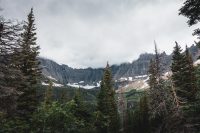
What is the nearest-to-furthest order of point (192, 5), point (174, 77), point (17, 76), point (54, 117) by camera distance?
1. point (192, 5)
2. point (17, 76)
3. point (54, 117)
4. point (174, 77)

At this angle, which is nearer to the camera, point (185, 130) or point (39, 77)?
point (185, 130)

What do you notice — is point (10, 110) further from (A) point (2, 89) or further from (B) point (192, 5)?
(B) point (192, 5)

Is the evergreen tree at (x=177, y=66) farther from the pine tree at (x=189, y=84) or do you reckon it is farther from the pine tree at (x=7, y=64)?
the pine tree at (x=7, y=64)

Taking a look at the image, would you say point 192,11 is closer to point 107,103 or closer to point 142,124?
point 107,103

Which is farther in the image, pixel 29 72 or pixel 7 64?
pixel 29 72

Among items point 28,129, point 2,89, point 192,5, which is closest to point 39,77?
point 28,129

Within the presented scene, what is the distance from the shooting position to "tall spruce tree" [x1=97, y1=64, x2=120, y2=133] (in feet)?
202

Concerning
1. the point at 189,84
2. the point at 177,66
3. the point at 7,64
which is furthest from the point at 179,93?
the point at 7,64

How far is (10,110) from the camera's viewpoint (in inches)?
757

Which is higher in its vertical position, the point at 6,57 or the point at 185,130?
the point at 6,57

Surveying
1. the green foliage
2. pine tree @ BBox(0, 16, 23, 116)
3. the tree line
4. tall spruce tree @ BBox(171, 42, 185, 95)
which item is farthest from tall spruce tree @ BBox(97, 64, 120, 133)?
pine tree @ BBox(0, 16, 23, 116)

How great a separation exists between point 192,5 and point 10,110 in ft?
41.1

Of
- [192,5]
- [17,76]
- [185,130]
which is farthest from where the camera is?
[185,130]

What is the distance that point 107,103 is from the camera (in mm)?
62000
